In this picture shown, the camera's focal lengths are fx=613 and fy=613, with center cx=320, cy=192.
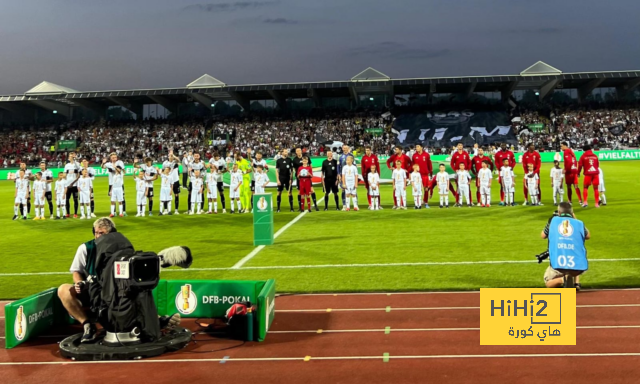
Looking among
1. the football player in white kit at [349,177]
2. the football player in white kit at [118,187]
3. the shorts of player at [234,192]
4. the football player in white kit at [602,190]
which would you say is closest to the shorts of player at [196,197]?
the shorts of player at [234,192]

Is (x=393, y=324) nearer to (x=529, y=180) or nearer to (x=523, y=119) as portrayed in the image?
(x=529, y=180)

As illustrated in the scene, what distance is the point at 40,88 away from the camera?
62500 millimetres

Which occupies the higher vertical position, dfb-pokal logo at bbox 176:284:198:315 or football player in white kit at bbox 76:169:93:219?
football player in white kit at bbox 76:169:93:219

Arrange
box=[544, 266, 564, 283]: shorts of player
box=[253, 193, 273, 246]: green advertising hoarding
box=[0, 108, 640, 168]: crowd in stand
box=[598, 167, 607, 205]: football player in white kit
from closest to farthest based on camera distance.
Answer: box=[544, 266, 564, 283]: shorts of player
box=[253, 193, 273, 246]: green advertising hoarding
box=[598, 167, 607, 205]: football player in white kit
box=[0, 108, 640, 168]: crowd in stand

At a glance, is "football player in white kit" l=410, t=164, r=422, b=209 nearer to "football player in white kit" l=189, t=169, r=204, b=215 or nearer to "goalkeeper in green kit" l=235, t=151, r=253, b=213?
"goalkeeper in green kit" l=235, t=151, r=253, b=213

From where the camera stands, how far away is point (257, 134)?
2309 inches

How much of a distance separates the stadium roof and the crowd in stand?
2278 millimetres

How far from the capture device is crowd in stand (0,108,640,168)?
5497cm

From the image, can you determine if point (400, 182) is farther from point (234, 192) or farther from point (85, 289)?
point (85, 289)

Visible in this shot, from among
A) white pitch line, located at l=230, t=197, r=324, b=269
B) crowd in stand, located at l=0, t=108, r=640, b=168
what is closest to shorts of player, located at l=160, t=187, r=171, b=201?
white pitch line, located at l=230, t=197, r=324, b=269

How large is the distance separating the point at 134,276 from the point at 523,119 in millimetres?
56668

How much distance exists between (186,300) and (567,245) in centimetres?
512

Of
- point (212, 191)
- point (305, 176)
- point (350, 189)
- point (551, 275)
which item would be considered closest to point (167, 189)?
point (212, 191)

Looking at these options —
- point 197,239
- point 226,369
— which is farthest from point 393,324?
point 197,239
